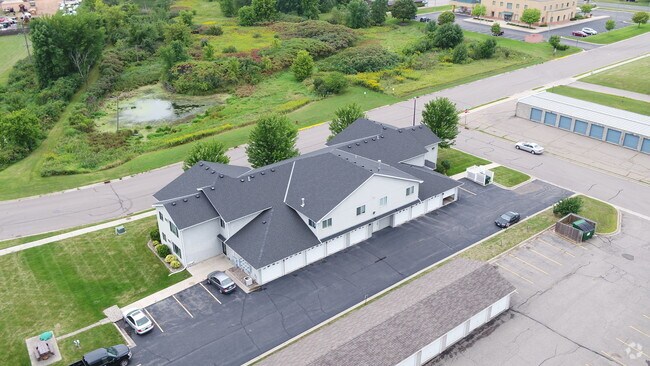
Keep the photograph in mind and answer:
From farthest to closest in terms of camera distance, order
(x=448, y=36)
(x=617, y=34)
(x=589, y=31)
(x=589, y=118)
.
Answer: (x=589, y=31) < (x=617, y=34) < (x=448, y=36) < (x=589, y=118)

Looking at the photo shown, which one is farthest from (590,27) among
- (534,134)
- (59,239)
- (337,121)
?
(59,239)

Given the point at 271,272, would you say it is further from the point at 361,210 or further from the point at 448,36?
the point at 448,36

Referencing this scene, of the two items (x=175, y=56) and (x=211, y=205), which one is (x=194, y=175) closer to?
(x=211, y=205)

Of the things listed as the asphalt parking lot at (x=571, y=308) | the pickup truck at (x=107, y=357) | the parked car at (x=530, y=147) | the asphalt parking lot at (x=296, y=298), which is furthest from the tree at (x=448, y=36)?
the pickup truck at (x=107, y=357)

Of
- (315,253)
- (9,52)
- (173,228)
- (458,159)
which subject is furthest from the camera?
(9,52)

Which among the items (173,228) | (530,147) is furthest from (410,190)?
(530,147)

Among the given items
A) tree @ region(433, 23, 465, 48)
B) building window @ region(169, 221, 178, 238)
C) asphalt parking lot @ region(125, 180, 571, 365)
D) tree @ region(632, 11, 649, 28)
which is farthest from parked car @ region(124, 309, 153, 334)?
tree @ region(632, 11, 649, 28)

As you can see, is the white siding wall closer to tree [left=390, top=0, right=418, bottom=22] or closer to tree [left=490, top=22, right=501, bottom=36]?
tree [left=490, top=22, right=501, bottom=36]

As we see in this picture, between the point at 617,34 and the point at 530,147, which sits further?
the point at 617,34
